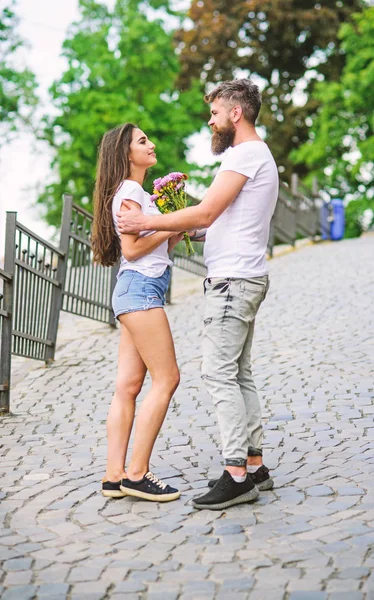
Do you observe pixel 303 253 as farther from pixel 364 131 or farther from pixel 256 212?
pixel 256 212

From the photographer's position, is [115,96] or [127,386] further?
[115,96]

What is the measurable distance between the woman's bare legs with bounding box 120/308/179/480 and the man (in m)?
0.21

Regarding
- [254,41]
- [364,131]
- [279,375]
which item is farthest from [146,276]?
[254,41]

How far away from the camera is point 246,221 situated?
4.91m

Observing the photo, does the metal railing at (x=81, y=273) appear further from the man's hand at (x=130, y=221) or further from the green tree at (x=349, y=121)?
the green tree at (x=349, y=121)

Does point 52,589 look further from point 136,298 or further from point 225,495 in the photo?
point 136,298

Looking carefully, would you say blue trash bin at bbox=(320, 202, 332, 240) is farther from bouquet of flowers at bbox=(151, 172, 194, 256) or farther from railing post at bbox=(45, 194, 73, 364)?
bouquet of flowers at bbox=(151, 172, 194, 256)

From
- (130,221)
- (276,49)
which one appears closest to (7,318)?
(130,221)

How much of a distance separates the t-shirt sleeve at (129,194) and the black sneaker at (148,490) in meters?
1.37

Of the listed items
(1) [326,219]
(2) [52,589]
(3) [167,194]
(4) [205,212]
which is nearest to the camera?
(2) [52,589]

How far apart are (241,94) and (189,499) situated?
6.62 ft

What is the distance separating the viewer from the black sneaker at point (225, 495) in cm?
497

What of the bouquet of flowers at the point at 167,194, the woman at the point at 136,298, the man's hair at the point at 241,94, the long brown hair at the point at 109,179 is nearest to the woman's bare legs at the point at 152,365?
the woman at the point at 136,298

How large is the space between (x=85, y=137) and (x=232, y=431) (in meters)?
34.0
